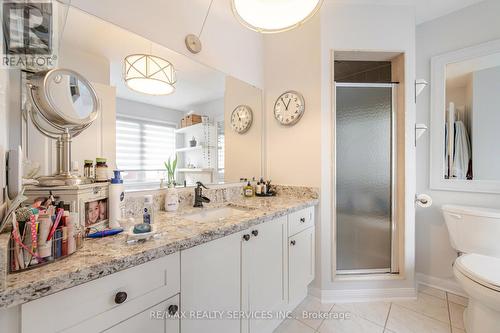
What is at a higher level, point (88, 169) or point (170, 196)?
point (88, 169)

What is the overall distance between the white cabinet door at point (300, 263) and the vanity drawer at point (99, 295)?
0.88 m

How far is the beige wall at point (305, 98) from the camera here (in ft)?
5.73

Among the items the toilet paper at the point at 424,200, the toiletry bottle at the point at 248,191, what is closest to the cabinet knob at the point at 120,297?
the toiletry bottle at the point at 248,191

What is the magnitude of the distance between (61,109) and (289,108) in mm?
1575

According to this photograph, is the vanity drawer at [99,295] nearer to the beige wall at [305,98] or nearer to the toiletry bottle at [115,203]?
the toiletry bottle at [115,203]

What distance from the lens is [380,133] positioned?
1.77m

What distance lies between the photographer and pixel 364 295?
170cm

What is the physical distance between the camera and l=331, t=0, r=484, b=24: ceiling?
167 centimetres

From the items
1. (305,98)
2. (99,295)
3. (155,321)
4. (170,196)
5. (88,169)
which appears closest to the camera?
(99,295)

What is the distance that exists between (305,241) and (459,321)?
118cm

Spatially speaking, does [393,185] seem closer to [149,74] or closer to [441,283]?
[441,283]

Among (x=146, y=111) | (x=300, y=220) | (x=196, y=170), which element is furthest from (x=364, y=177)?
(x=146, y=111)

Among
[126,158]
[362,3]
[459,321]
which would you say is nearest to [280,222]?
[126,158]

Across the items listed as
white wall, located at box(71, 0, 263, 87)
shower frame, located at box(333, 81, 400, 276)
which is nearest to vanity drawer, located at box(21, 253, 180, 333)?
white wall, located at box(71, 0, 263, 87)
